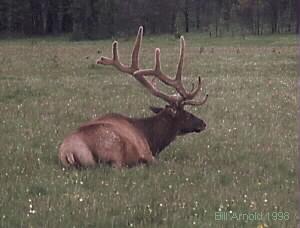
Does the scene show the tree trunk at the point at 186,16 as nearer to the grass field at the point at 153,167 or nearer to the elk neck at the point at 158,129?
the grass field at the point at 153,167

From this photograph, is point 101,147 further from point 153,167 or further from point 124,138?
point 153,167

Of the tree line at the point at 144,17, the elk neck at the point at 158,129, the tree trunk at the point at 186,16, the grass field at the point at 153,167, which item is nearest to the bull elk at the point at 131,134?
the elk neck at the point at 158,129

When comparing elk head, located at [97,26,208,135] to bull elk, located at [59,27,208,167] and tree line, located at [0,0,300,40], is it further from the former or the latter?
tree line, located at [0,0,300,40]

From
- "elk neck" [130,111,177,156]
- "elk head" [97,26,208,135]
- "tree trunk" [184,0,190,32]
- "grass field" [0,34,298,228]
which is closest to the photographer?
"grass field" [0,34,298,228]

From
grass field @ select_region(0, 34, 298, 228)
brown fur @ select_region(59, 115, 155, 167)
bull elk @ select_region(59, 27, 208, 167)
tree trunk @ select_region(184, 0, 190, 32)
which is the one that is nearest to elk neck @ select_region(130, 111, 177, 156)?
bull elk @ select_region(59, 27, 208, 167)

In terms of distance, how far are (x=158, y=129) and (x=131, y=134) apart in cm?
84

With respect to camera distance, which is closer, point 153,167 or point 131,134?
point 153,167

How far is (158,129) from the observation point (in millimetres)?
11133

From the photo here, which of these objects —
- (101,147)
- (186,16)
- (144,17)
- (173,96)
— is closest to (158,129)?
(173,96)

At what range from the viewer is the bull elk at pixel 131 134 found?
9.69 m

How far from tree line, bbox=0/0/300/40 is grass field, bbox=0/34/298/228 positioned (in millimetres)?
46537

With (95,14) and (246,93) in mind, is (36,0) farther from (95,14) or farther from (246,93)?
(246,93)

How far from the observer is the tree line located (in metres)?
68.4

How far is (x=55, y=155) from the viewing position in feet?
35.2
